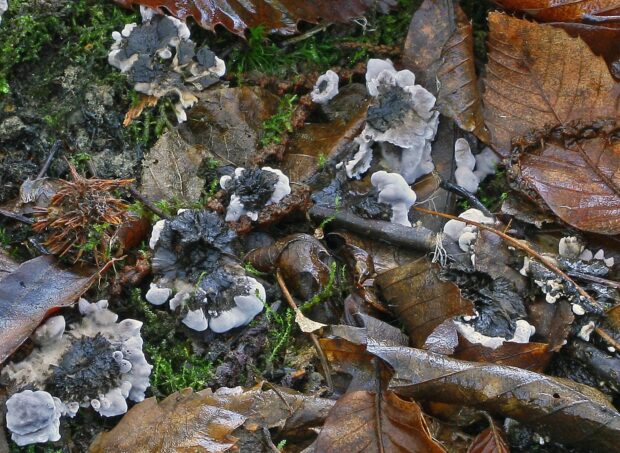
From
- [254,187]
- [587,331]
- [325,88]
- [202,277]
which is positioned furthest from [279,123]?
[587,331]

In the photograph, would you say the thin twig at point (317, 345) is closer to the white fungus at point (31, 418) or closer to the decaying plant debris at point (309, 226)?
the decaying plant debris at point (309, 226)

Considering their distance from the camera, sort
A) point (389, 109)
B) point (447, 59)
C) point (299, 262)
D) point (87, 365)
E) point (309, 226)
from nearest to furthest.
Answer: point (87, 365)
point (299, 262)
point (309, 226)
point (389, 109)
point (447, 59)

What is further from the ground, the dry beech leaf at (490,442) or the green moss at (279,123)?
the green moss at (279,123)

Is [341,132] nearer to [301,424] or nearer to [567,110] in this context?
[567,110]

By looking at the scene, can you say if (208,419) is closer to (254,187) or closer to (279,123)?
(254,187)

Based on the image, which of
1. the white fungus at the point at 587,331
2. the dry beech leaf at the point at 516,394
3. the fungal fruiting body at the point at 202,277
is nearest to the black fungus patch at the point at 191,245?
the fungal fruiting body at the point at 202,277
